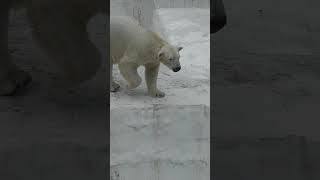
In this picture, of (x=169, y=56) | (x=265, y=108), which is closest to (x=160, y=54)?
(x=169, y=56)

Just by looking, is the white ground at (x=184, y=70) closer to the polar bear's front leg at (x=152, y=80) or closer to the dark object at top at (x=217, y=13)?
the polar bear's front leg at (x=152, y=80)

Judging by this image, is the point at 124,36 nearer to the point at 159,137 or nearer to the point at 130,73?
the point at 130,73

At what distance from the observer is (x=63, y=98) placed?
2.11 metres

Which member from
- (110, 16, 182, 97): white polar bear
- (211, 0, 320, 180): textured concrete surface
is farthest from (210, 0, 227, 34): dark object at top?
(211, 0, 320, 180): textured concrete surface

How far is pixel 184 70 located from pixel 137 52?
408 mm

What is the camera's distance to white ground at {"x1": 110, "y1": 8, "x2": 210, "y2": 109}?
192 cm

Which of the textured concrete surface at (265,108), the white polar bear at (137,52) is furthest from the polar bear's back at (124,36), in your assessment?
the textured concrete surface at (265,108)

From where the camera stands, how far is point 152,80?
192 cm

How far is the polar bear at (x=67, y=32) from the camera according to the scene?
6.50 ft

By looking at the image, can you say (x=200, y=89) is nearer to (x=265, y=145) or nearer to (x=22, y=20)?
(x=265, y=145)

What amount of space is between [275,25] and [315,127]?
3.75 ft

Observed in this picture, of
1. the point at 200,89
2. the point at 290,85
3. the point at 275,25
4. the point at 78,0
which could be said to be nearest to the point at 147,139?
the point at 200,89

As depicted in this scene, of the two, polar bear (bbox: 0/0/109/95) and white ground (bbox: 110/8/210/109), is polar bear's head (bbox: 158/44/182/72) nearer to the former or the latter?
white ground (bbox: 110/8/210/109)

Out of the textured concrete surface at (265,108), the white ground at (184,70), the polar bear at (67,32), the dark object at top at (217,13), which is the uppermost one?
the dark object at top at (217,13)
